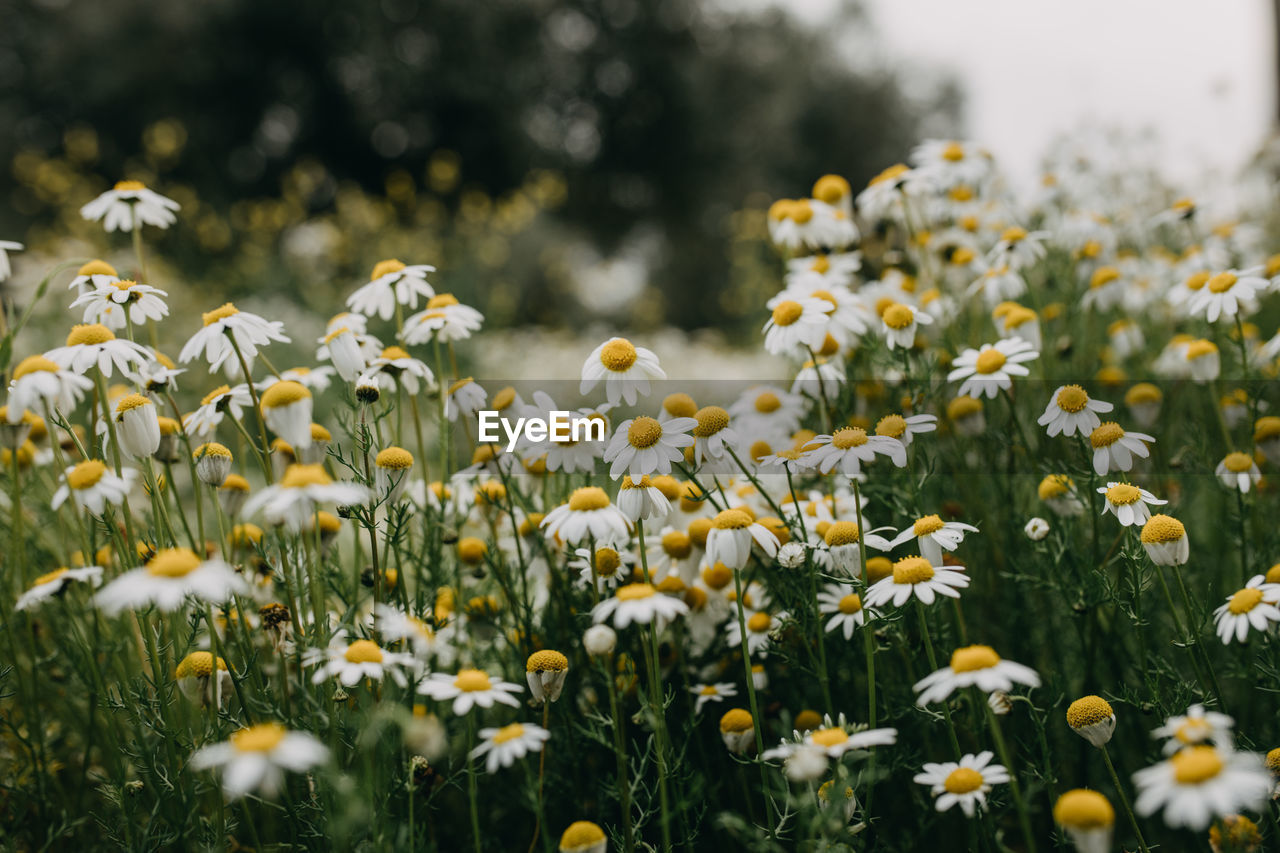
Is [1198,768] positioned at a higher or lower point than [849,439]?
lower

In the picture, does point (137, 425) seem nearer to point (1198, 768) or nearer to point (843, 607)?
point (843, 607)

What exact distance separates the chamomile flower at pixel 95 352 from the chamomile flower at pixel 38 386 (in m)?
0.02

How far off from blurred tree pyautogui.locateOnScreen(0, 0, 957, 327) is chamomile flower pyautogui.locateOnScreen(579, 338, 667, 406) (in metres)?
9.23

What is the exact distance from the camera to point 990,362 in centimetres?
160

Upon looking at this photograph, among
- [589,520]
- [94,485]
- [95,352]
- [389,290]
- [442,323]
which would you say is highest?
[389,290]

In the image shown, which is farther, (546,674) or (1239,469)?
(1239,469)

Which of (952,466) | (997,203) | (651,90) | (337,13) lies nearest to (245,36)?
(337,13)

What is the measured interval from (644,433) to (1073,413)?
758mm

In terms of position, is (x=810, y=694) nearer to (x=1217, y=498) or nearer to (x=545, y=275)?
(x=1217, y=498)

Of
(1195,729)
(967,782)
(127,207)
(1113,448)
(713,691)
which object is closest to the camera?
(1195,729)

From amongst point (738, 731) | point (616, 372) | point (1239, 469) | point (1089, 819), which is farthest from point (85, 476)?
point (1239, 469)

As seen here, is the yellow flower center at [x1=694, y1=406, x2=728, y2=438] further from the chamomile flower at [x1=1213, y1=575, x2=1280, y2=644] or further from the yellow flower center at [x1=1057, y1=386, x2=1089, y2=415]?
the chamomile flower at [x1=1213, y1=575, x2=1280, y2=644]

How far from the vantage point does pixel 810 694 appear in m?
1.77

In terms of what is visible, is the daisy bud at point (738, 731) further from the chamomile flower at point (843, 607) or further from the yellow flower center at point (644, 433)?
the yellow flower center at point (644, 433)
